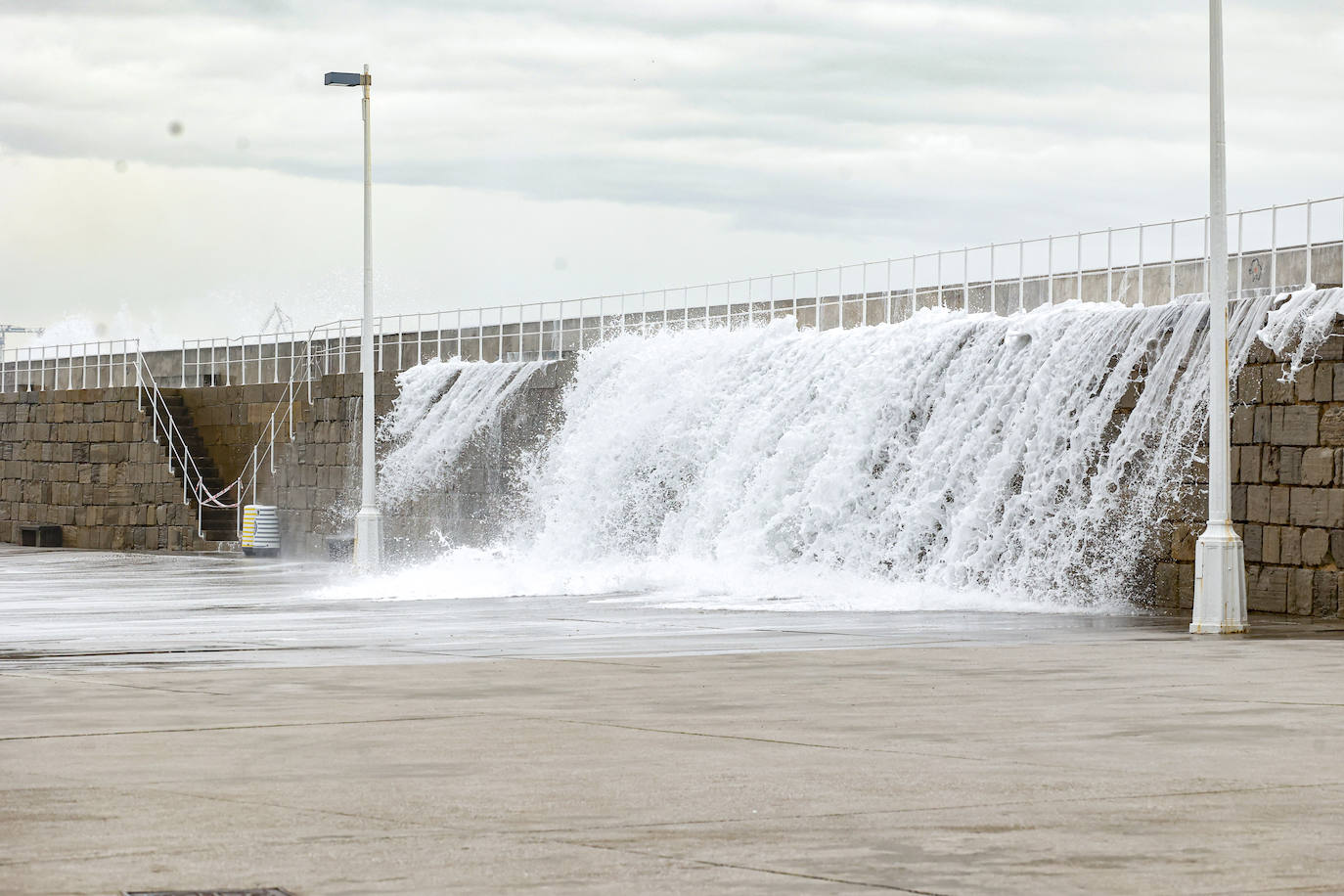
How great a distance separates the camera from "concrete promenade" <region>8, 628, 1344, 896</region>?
6.15 meters

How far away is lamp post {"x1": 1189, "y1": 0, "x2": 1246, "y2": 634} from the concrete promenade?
4.09 metres

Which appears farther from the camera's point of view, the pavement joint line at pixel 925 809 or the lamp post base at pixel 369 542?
the lamp post base at pixel 369 542

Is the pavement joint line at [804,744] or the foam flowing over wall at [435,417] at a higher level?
the foam flowing over wall at [435,417]

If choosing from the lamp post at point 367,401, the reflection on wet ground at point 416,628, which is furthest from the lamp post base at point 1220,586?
the lamp post at point 367,401

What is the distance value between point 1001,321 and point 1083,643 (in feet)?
40.4

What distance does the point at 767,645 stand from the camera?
53.7 ft

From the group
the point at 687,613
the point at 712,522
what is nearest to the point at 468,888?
the point at 687,613

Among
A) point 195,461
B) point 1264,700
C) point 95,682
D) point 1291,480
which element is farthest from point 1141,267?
point 195,461

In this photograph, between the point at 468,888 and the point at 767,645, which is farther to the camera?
the point at 767,645

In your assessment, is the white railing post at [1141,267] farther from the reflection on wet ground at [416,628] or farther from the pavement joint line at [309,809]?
the pavement joint line at [309,809]

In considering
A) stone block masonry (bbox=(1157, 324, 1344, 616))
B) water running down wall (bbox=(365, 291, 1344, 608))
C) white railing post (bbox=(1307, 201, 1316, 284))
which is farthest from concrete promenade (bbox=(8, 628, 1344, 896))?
white railing post (bbox=(1307, 201, 1316, 284))

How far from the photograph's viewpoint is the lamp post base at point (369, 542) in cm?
3027

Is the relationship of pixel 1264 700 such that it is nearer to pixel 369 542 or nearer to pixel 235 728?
pixel 235 728

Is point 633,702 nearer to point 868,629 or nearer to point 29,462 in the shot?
point 868,629
